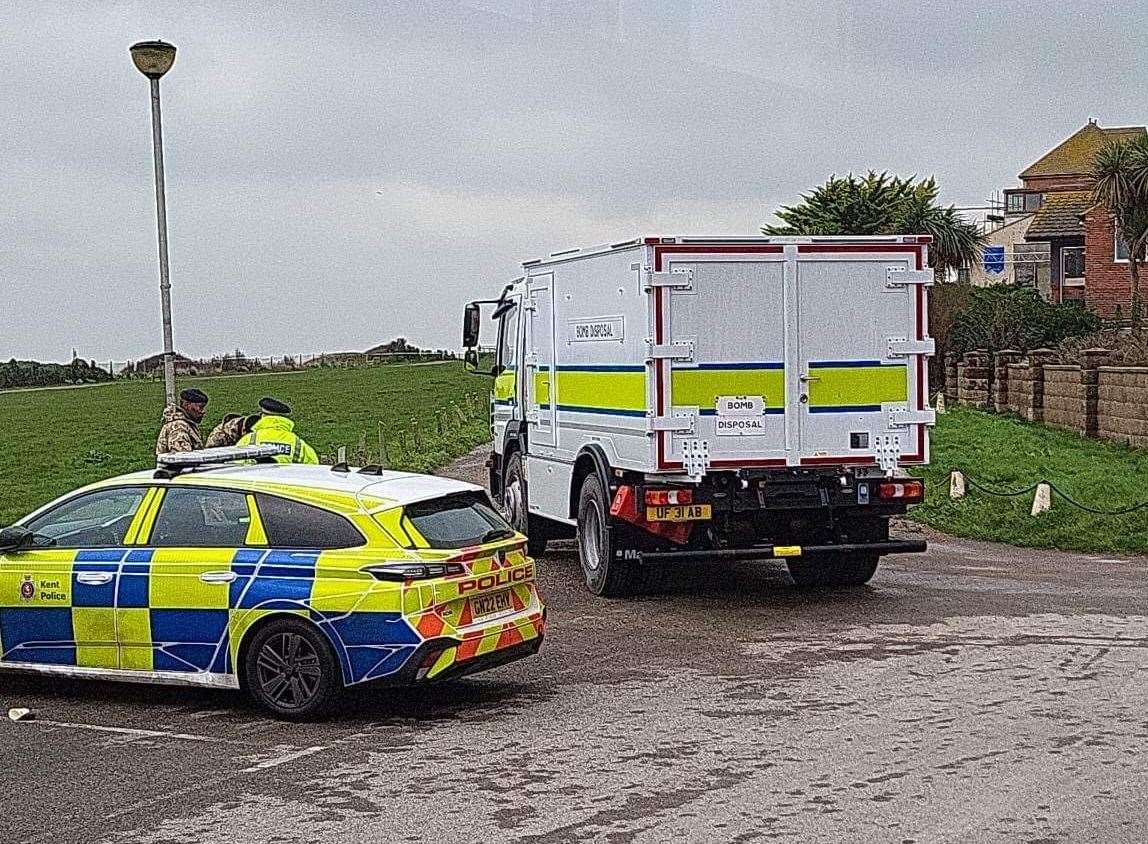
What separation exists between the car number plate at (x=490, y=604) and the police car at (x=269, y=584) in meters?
0.01

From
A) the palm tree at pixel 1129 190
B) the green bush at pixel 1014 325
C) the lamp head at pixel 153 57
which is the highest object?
the palm tree at pixel 1129 190

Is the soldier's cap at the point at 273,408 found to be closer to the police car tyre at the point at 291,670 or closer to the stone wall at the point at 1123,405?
the police car tyre at the point at 291,670

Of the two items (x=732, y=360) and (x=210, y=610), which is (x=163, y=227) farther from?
(x=210, y=610)

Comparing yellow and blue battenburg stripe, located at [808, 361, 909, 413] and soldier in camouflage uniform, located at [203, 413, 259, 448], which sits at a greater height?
yellow and blue battenburg stripe, located at [808, 361, 909, 413]

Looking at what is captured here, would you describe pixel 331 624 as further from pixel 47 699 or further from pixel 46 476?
pixel 46 476

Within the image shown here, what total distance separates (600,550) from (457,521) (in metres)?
4.40

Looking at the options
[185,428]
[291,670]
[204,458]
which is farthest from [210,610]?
[185,428]

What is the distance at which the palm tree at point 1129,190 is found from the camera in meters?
45.1

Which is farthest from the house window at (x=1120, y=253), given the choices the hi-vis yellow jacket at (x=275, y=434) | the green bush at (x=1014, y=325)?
the hi-vis yellow jacket at (x=275, y=434)

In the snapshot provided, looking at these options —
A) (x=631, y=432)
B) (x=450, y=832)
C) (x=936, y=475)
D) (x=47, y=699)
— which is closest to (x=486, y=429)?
Answer: (x=936, y=475)

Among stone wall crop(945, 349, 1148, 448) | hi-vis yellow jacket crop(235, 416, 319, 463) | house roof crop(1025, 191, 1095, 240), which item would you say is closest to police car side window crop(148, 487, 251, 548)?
hi-vis yellow jacket crop(235, 416, 319, 463)

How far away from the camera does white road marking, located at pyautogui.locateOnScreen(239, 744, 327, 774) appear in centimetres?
812

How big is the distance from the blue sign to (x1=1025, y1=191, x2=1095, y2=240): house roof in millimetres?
10165

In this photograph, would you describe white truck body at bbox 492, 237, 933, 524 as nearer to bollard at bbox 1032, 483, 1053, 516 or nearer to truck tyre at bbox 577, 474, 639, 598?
truck tyre at bbox 577, 474, 639, 598
